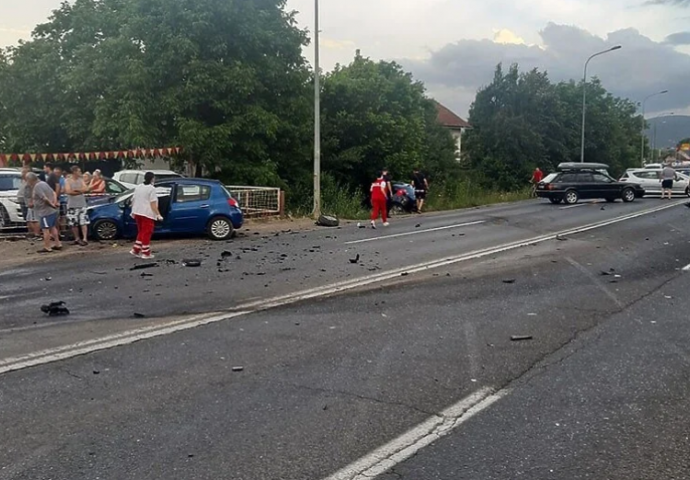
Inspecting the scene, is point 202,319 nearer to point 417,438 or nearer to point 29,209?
point 417,438

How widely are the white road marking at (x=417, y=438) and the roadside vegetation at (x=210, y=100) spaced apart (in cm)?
2141

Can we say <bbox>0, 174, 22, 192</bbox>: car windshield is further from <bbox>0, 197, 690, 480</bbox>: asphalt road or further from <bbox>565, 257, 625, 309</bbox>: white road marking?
<bbox>565, 257, 625, 309</bbox>: white road marking

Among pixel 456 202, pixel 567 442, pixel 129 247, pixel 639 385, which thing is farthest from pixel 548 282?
pixel 456 202

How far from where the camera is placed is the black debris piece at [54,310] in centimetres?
858

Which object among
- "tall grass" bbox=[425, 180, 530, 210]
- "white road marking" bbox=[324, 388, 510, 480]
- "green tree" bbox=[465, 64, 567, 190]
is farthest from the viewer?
"green tree" bbox=[465, 64, 567, 190]

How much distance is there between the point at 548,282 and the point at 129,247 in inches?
363

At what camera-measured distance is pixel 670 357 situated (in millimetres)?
6707

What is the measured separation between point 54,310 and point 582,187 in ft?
94.5

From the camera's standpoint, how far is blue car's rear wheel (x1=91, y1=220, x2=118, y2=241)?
55.0ft

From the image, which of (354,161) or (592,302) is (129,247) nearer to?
(592,302)

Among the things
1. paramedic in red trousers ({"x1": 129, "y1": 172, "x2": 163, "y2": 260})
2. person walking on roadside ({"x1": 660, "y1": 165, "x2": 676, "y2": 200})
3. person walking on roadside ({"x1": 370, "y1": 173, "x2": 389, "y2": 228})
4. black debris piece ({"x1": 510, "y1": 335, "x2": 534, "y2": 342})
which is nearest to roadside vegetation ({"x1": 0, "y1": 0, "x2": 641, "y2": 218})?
person walking on roadside ({"x1": 370, "y1": 173, "x2": 389, "y2": 228})

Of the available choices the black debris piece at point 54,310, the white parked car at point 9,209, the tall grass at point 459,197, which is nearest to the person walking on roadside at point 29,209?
the white parked car at point 9,209

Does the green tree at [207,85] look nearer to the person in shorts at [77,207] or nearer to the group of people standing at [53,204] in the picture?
the group of people standing at [53,204]

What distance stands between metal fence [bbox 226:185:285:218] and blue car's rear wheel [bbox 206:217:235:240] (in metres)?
4.89
